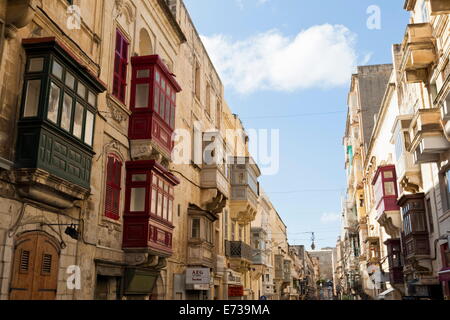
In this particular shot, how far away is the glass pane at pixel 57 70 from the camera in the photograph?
395 inches

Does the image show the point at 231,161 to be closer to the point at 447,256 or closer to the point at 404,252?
the point at 404,252

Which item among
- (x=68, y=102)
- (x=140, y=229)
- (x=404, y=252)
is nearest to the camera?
(x=68, y=102)

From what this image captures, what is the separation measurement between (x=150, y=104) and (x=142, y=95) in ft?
2.65

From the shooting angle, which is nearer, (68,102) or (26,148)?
(26,148)

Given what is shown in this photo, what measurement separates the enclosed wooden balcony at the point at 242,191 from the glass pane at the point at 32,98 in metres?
20.8

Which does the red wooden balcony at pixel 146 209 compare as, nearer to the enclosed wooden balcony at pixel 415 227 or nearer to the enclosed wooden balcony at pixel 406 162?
the enclosed wooden balcony at pixel 415 227

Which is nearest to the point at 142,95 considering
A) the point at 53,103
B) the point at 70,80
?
the point at 70,80

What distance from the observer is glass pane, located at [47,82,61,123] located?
984cm

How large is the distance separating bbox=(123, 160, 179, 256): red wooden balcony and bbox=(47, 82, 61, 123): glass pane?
190 inches

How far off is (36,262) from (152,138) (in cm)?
629

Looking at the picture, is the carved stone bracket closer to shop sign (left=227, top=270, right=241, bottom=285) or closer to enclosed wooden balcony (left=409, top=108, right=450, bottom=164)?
enclosed wooden balcony (left=409, top=108, right=450, bottom=164)
